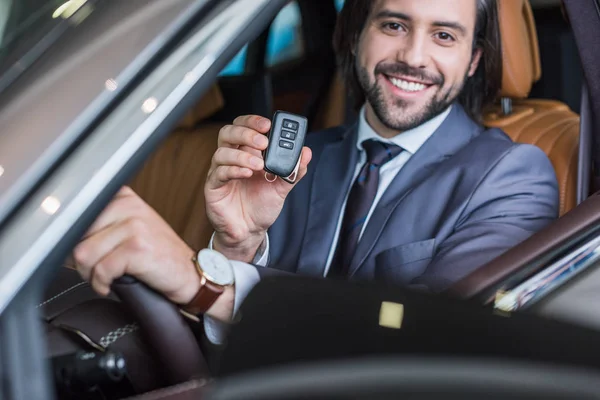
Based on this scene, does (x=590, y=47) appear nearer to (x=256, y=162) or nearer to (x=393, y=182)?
(x=393, y=182)

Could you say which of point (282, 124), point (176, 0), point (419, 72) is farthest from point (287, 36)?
point (176, 0)

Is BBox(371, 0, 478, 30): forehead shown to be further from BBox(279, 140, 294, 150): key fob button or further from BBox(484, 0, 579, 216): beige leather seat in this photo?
BBox(279, 140, 294, 150): key fob button

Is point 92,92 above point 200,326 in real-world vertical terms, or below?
above

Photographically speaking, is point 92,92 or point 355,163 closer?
point 92,92

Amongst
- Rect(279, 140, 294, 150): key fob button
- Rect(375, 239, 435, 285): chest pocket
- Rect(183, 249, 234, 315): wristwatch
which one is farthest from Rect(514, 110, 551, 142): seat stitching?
Rect(183, 249, 234, 315): wristwatch

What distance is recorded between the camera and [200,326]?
107 centimetres

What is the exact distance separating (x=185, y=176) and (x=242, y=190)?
0.56m

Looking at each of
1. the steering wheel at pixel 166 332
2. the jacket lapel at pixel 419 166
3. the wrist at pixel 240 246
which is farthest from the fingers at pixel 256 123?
the jacket lapel at pixel 419 166

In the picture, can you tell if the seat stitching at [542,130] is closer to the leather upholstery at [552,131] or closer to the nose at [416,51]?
the leather upholstery at [552,131]

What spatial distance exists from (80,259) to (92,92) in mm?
188

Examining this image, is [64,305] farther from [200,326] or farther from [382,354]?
[382,354]

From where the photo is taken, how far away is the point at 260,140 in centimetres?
116

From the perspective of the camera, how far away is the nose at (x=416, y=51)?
1777 millimetres

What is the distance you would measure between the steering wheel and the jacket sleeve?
0.43 metres
